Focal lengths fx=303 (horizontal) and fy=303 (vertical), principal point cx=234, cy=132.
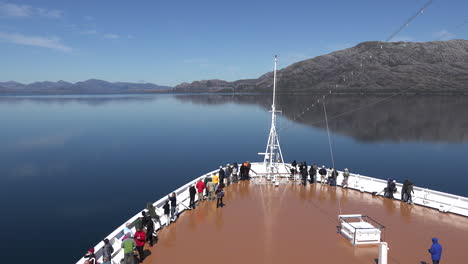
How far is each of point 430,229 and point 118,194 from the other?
23.4m

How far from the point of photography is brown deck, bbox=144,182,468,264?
1009 cm

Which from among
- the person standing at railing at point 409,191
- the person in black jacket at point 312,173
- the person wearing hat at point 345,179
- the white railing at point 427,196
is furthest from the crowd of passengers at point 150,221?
the person standing at railing at point 409,191

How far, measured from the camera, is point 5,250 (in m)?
17.0

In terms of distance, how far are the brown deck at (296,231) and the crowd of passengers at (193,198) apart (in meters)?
0.46

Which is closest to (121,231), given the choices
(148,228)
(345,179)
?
(148,228)

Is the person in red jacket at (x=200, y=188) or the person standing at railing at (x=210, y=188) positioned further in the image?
the person standing at railing at (x=210, y=188)

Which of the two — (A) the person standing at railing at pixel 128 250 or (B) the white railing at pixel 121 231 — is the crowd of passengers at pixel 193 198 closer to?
(A) the person standing at railing at pixel 128 250

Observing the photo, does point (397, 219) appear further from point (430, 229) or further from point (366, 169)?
point (366, 169)

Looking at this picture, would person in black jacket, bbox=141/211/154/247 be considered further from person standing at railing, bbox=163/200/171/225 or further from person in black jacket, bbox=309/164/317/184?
person in black jacket, bbox=309/164/317/184

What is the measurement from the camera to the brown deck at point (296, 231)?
10094 mm

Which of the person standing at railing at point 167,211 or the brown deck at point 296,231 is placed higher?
the person standing at railing at point 167,211

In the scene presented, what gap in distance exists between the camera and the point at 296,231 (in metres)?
11.9

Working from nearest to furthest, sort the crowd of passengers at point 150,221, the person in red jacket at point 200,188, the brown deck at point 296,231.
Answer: the crowd of passengers at point 150,221 → the brown deck at point 296,231 → the person in red jacket at point 200,188

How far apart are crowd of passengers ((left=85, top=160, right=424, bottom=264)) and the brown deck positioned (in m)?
0.46
